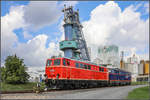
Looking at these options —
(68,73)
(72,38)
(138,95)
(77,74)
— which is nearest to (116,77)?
(77,74)

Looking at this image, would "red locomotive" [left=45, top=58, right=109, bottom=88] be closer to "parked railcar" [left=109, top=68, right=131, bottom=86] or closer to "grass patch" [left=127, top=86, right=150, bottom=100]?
"grass patch" [left=127, top=86, right=150, bottom=100]

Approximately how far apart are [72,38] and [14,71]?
5787 cm

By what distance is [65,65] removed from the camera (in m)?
25.3

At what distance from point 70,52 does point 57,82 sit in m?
61.4

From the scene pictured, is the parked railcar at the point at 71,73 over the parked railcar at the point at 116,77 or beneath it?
over

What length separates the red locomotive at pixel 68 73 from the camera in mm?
24688

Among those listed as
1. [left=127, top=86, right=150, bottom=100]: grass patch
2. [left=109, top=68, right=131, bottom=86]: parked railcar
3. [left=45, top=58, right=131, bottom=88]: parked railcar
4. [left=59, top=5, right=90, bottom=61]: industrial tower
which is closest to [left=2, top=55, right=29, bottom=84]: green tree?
[left=45, top=58, right=131, bottom=88]: parked railcar

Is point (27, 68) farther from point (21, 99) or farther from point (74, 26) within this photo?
point (74, 26)

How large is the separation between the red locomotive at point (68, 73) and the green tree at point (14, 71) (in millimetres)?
6110

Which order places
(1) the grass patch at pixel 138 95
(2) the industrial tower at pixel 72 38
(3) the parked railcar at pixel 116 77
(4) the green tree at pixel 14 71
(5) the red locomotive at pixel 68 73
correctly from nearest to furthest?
(1) the grass patch at pixel 138 95, (5) the red locomotive at pixel 68 73, (4) the green tree at pixel 14 71, (3) the parked railcar at pixel 116 77, (2) the industrial tower at pixel 72 38

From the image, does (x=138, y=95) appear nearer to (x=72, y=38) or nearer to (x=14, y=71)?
(x=14, y=71)

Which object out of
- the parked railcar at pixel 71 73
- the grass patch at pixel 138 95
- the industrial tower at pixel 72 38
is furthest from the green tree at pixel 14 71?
the industrial tower at pixel 72 38

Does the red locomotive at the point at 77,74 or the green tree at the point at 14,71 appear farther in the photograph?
the green tree at the point at 14,71

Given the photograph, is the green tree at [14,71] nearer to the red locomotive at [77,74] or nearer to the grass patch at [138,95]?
the red locomotive at [77,74]
